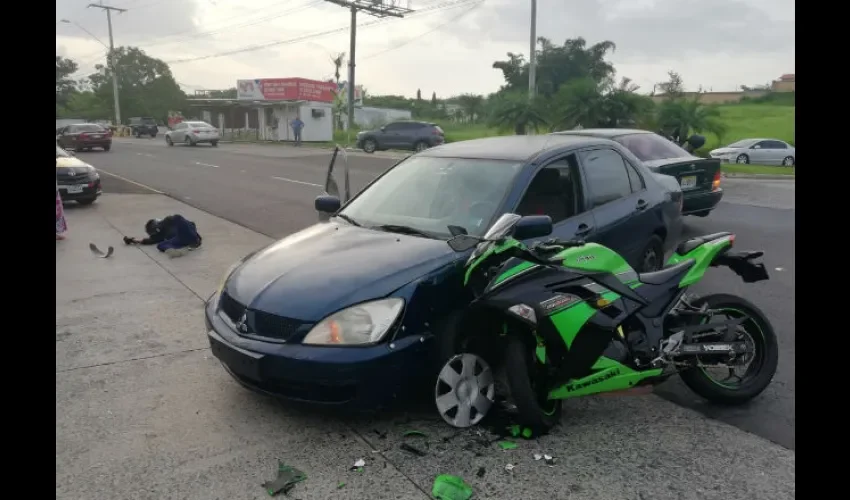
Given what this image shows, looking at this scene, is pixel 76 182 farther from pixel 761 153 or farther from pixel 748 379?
pixel 761 153

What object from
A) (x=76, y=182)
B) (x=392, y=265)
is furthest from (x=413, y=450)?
(x=76, y=182)

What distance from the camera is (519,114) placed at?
26.2 m

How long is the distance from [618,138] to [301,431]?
7098 mm

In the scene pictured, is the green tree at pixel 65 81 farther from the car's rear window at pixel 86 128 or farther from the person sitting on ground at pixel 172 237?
the person sitting on ground at pixel 172 237

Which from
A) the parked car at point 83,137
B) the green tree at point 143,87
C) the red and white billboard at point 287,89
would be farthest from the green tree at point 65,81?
the parked car at point 83,137

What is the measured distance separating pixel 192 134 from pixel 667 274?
3931 centimetres

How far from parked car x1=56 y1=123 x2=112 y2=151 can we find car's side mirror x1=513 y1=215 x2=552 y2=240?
113ft

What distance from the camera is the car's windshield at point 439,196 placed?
173 inches

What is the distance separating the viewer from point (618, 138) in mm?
9375

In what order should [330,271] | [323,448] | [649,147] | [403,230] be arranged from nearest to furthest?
[323,448], [330,271], [403,230], [649,147]

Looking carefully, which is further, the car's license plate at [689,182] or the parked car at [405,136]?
the parked car at [405,136]

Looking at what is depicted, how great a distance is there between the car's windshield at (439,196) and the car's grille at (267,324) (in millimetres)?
1177
